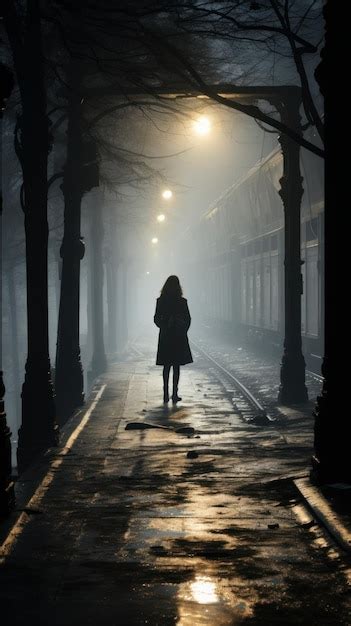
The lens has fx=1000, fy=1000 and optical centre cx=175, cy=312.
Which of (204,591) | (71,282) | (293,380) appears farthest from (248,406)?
(204,591)

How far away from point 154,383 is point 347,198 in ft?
44.3

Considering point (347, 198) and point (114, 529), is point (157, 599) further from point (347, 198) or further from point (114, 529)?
point (347, 198)

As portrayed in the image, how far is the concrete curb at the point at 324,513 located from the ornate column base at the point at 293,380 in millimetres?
7802

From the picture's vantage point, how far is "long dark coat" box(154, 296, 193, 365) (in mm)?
15562


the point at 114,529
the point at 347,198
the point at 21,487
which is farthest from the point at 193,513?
the point at 347,198

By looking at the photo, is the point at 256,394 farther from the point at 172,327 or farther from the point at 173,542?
the point at 173,542

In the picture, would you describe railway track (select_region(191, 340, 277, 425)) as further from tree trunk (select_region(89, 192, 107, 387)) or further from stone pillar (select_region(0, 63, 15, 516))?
stone pillar (select_region(0, 63, 15, 516))

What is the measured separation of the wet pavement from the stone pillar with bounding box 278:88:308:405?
14.2ft

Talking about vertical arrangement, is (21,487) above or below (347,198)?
below

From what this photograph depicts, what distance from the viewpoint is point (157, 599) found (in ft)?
16.1

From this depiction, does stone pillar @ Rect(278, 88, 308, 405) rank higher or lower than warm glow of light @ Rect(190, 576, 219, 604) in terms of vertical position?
higher

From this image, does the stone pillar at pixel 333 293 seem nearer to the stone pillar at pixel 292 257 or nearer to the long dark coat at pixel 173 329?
the stone pillar at pixel 292 257

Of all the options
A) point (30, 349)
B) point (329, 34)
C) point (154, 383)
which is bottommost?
point (154, 383)

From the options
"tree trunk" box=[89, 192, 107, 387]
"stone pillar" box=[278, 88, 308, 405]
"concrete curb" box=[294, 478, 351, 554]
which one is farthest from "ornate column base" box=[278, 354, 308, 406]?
"tree trunk" box=[89, 192, 107, 387]
